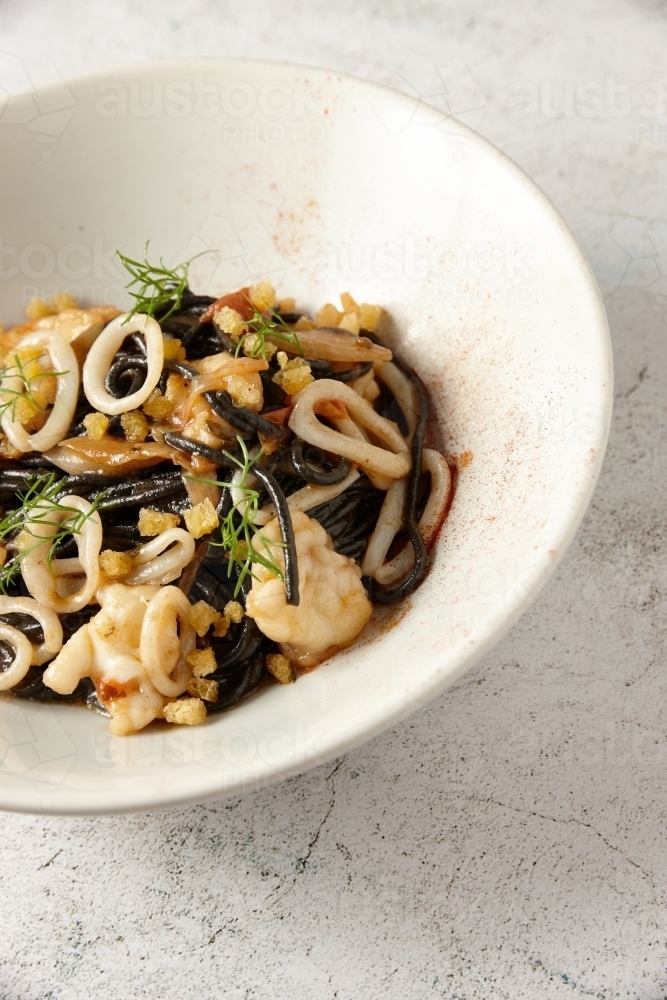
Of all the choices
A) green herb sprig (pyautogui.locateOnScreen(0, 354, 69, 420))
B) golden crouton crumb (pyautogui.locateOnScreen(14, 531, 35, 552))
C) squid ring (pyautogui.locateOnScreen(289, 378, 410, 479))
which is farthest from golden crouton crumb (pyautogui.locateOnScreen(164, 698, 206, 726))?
green herb sprig (pyautogui.locateOnScreen(0, 354, 69, 420))

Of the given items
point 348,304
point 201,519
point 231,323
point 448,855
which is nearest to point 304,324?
point 348,304

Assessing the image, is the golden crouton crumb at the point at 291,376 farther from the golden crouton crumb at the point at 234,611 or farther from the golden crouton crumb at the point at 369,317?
the golden crouton crumb at the point at 234,611

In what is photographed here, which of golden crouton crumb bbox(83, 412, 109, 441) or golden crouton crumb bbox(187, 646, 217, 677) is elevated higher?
golden crouton crumb bbox(83, 412, 109, 441)

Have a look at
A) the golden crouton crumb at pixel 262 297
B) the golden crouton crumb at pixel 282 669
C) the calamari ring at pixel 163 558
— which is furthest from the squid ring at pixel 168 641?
the golden crouton crumb at pixel 262 297

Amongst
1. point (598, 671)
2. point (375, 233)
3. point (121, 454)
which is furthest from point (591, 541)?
point (121, 454)

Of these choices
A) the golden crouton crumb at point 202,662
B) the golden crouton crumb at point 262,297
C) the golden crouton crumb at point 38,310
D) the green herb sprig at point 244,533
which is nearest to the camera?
the green herb sprig at point 244,533

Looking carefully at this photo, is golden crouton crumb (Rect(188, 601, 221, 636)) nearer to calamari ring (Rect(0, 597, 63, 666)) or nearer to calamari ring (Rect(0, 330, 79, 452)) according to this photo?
calamari ring (Rect(0, 597, 63, 666))

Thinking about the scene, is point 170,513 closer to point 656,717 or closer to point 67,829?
point 67,829
